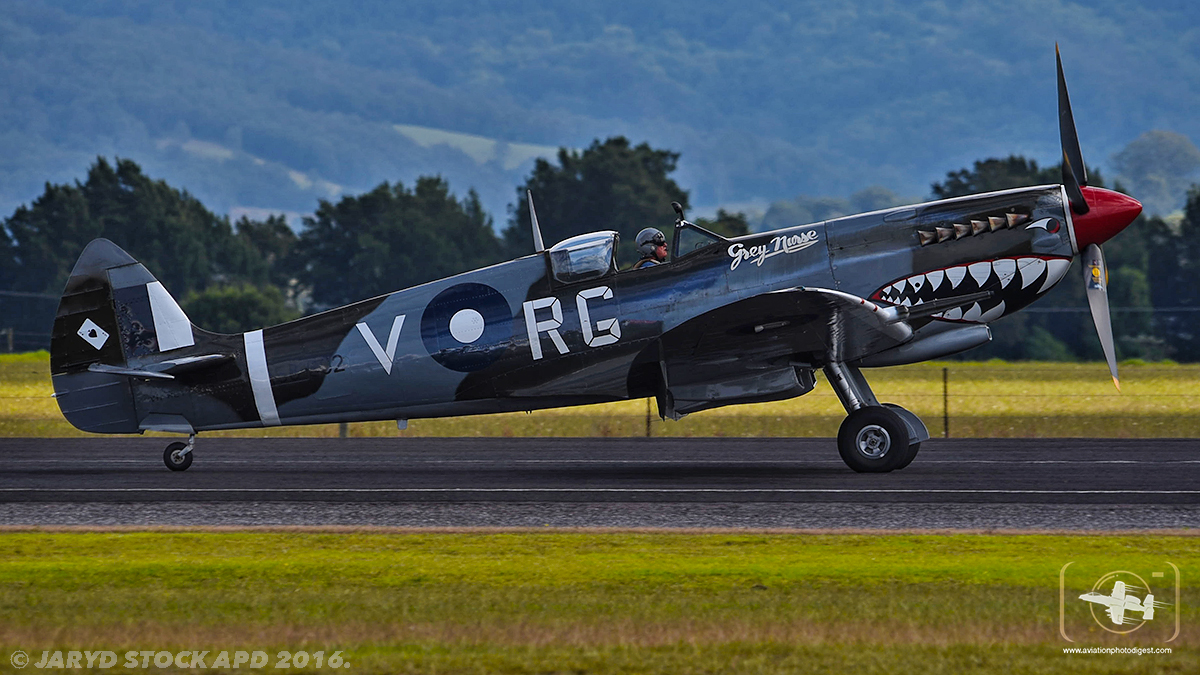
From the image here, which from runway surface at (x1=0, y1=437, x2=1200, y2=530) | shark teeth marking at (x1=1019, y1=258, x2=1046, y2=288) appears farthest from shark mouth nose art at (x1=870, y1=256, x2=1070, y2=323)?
runway surface at (x1=0, y1=437, x2=1200, y2=530)

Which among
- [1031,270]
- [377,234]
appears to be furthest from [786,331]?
[377,234]

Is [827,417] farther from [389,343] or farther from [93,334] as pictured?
[93,334]

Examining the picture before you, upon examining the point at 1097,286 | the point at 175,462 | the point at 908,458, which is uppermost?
the point at 1097,286

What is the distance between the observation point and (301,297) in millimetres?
105062

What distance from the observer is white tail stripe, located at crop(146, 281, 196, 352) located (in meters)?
15.0

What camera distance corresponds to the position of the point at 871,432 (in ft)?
45.4

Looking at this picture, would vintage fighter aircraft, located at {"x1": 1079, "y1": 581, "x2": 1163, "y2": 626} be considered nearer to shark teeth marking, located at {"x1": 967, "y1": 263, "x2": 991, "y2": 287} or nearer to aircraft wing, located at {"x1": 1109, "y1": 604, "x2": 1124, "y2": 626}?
aircraft wing, located at {"x1": 1109, "y1": 604, "x2": 1124, "y2": 626}

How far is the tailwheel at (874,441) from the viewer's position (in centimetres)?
1370

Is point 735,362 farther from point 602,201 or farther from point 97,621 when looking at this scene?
point 602,201

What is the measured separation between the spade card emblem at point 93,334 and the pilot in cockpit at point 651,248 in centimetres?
629

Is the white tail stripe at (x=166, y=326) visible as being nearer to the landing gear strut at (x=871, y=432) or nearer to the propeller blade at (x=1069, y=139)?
the landing gear strut at (x=871, y=432)

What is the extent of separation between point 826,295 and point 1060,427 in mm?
13226

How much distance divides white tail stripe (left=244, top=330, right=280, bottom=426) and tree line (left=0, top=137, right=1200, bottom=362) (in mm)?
68603

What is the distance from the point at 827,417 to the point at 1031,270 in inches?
526
